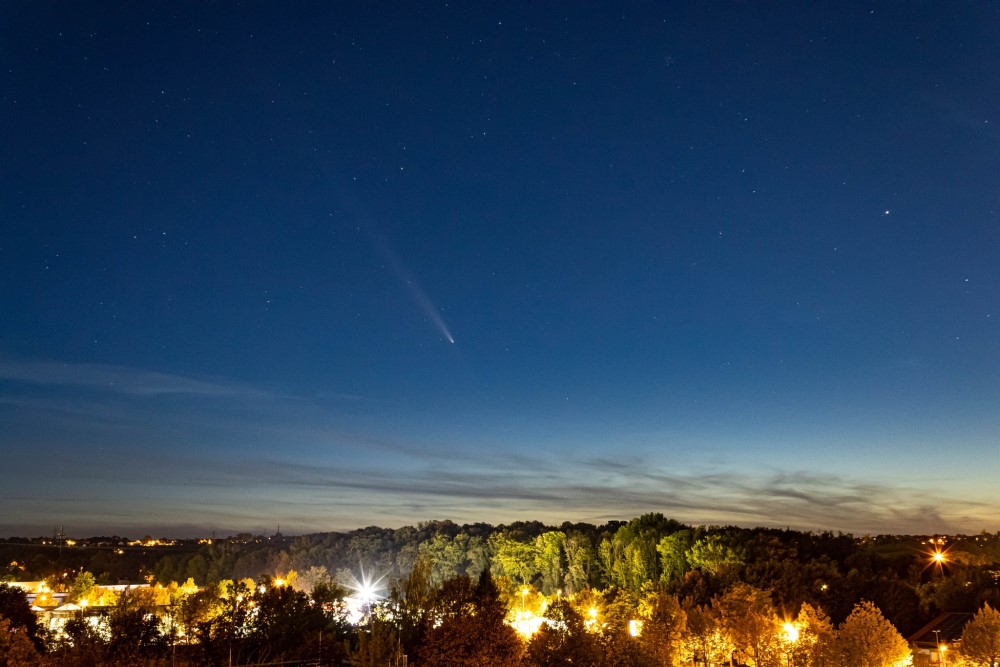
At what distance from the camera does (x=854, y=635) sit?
30109mm

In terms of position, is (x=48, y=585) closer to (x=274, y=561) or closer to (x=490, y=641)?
(x=274, y=561)

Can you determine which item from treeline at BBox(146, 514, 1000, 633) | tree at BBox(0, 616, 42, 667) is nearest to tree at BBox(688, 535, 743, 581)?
treeline at BBox(146, 514, 1000, 633)

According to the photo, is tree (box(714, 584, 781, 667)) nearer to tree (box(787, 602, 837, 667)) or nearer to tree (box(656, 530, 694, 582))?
tree (box(787, 602, 837, 667))

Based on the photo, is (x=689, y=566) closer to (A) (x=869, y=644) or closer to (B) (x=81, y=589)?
(A) (x=869, y=644)

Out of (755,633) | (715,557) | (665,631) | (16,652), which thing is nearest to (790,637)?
(755,633)

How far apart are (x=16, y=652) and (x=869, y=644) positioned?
27.9 meters

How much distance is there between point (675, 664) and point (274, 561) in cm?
9770

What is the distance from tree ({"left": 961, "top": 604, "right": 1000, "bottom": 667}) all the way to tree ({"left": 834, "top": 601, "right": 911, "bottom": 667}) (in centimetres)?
223

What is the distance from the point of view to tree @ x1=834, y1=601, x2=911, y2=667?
96.1ft

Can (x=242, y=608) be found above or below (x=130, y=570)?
above

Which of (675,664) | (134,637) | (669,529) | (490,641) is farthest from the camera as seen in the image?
(669,529)

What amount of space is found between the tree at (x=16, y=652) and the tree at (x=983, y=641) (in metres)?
30.8

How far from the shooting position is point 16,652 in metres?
17.7

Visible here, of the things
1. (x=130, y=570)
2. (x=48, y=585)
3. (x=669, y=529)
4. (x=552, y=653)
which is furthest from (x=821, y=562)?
(x=130, y=570)
